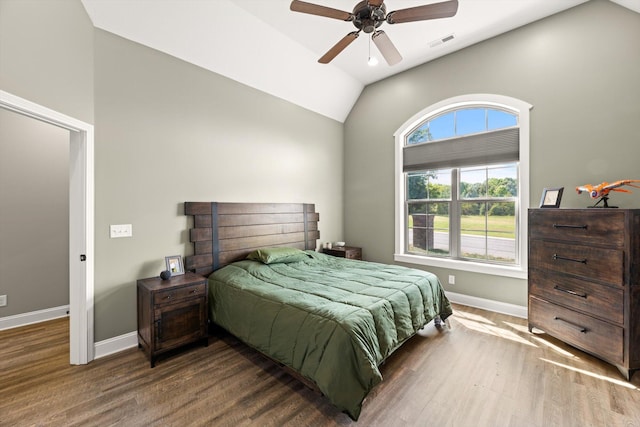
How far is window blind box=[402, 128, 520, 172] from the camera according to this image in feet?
11.1

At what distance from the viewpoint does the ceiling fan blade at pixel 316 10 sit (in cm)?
212

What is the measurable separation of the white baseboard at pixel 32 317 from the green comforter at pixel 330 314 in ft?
6.70

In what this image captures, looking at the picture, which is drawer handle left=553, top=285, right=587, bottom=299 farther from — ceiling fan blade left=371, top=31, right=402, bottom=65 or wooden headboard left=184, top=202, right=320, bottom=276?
wooden headboard left=184, top=202, right=320, bottom=276

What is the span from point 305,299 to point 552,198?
267cm

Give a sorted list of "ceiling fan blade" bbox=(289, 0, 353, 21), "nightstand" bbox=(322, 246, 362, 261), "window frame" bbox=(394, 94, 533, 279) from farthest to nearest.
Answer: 1. "nightstand" bbox=(322, 246, 362, 261)
2. "window frame" bbox=(394, 94, 533, 279)
3. "ceiling fan blade" bbox=(289, 0, 353, 21)

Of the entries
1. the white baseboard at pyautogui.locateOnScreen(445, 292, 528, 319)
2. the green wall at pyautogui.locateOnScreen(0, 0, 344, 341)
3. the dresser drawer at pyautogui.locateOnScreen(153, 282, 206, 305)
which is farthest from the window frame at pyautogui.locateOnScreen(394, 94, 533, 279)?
the dresser drawer at pyautogui.locateOnScreen(153, 282, 206, 305)

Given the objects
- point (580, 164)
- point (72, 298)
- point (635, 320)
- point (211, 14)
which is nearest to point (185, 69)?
point (211, 14)

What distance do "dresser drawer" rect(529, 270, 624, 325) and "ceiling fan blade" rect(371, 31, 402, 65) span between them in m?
2.64

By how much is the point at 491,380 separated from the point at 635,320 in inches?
47.4

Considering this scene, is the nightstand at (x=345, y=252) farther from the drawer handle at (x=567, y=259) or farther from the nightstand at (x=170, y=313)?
the drawer handle at (x=567, y=259)

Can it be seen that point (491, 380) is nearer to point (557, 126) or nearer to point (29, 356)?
point (557, 126)

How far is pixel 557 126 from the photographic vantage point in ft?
9.94

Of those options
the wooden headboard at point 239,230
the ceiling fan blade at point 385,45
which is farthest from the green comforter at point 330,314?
the ceiling fan blade at point 385,45

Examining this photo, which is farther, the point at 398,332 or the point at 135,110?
the point at 135,110
